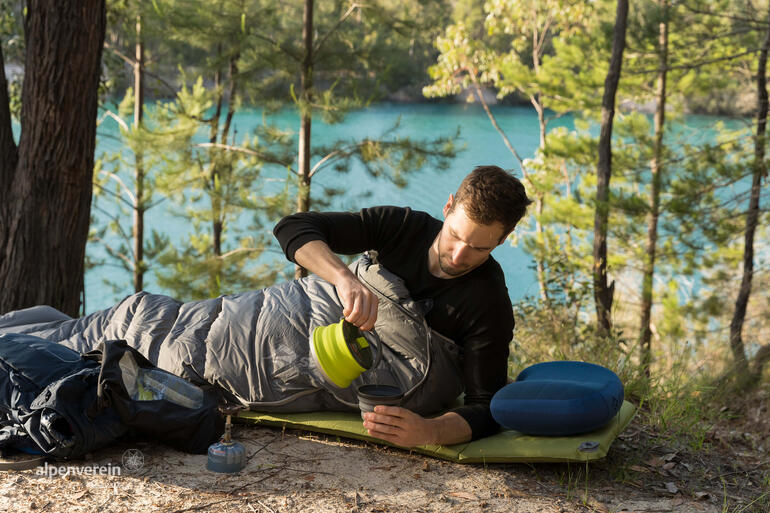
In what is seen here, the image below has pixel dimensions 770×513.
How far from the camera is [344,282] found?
204 centimetres

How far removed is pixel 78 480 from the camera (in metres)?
1.98

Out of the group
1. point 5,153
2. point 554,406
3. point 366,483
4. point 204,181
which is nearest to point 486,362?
point 554,406

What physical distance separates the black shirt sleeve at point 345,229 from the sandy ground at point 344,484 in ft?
2.14

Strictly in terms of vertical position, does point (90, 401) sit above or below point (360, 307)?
below

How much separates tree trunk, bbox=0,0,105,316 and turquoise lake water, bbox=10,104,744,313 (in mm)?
4658

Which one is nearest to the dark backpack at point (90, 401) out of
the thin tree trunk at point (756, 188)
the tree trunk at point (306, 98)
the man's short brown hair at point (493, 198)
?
the man's short brown hair at point (493, 198)

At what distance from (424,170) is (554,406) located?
1019cm

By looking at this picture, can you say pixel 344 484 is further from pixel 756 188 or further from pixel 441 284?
pixel 756 188

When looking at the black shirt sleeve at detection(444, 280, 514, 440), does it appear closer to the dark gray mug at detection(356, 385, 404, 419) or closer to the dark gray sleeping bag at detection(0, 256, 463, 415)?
the dark gray sleeping bag at detection(0, 256, 463, 415)

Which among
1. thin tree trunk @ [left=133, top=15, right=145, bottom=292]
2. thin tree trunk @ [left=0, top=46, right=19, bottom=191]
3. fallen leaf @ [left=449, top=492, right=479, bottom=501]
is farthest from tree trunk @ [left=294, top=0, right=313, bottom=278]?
fallen leaf @ [left=449, top=492, right=479, bottom=501]

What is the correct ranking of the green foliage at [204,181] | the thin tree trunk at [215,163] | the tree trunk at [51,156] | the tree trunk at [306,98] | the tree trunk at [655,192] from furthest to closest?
the green foliage at [204,181] < the thin tree trunk at [215,163] < the tree trunk at [655,192] < the tree trunk at [306,98] < the tree trunk at [51,156]

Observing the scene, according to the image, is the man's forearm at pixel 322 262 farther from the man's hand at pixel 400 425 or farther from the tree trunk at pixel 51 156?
the tree trunk at pixel 51 156

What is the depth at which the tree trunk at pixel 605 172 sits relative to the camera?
6598mm

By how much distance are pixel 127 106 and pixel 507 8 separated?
6.52 meters
